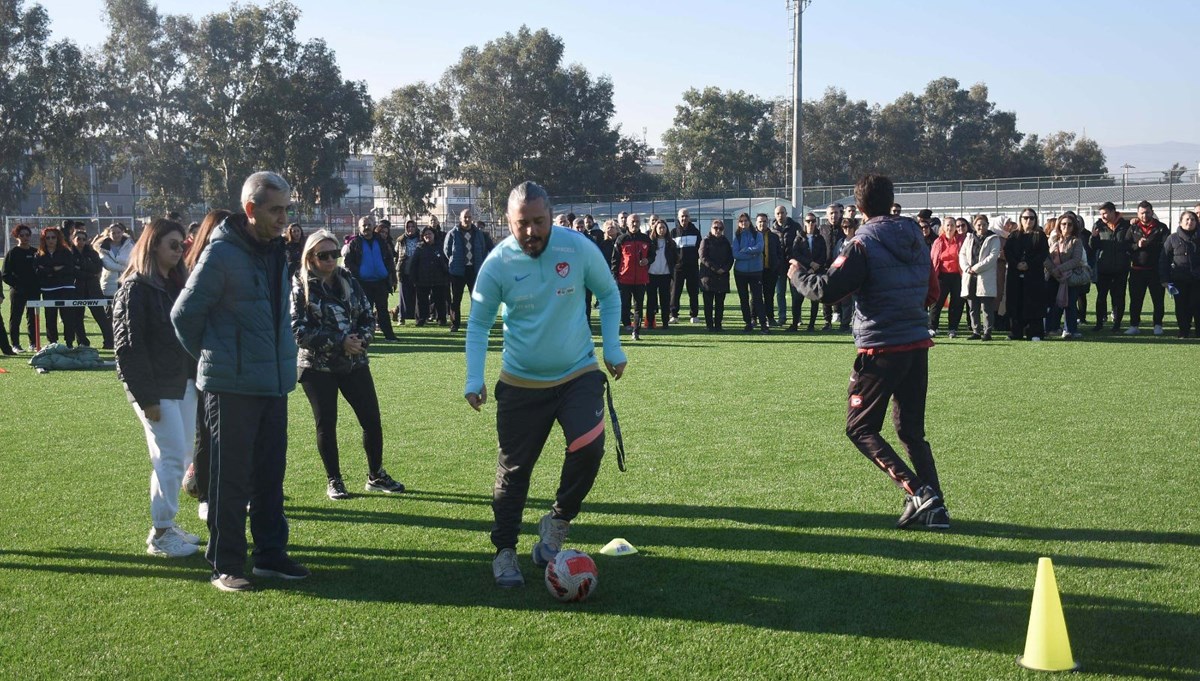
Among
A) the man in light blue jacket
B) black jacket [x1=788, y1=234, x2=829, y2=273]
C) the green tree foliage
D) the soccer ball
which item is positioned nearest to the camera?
the soccer ball

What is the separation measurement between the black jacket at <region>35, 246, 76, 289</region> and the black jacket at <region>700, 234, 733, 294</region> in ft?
33.8

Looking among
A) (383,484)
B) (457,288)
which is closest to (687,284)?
(457,288)

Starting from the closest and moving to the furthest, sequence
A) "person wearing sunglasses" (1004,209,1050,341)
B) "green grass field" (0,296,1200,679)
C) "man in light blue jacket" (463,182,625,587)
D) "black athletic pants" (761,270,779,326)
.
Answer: "green grass field" (0,296,1200,679), "man in light blue jacket" (463,182,625,587), "person wearing sunglasses" (1004,209,1050,341), "black athletic pants" (761,270,779,326)

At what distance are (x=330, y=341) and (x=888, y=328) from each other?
349cm

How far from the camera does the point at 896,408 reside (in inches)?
243

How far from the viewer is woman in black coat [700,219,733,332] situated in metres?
18.5

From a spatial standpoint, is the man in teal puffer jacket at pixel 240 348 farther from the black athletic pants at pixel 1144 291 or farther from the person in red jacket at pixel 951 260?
the black athletic pants at pixel 1144 291

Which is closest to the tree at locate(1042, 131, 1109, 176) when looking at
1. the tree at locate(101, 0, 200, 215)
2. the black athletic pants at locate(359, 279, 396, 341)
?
the tree at locate(101, 0, 200, 215)

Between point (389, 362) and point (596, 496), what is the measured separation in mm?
8376

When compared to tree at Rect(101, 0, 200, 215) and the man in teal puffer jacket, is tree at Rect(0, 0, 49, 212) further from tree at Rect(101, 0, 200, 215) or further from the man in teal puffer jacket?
the man in teal puffer jacket

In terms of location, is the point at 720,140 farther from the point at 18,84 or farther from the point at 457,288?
the point at 457,288

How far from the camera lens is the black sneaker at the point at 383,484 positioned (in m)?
7.33

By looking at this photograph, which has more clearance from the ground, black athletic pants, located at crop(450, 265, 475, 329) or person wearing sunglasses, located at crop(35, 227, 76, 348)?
person wearing sunglasses, located at crop(35, 227, 76, 348)

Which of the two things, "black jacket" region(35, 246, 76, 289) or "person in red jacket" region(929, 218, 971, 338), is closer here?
"black jacket" region(35, 246, 76, 289)
